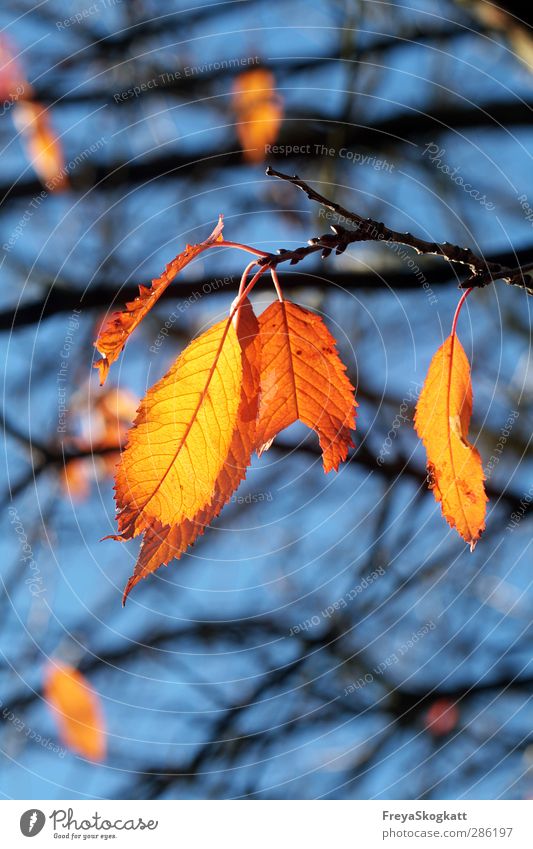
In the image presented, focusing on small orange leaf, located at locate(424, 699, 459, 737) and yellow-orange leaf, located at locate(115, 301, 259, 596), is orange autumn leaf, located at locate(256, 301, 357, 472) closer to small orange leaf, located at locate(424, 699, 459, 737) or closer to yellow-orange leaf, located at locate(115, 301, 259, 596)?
yellow-orange leaf, located at locate(115, 301, 259, 596)

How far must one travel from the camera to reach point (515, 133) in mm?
835

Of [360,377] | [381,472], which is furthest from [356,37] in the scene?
[381,472]

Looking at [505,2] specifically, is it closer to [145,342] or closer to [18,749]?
[145,342]

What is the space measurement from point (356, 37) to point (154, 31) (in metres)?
0.26

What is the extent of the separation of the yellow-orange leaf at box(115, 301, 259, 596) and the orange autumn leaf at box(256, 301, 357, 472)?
3cm

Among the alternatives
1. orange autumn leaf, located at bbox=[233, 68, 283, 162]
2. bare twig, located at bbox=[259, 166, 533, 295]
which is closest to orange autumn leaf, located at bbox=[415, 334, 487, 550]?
bare twig, located at bbox=[259, 166, 533, 295]

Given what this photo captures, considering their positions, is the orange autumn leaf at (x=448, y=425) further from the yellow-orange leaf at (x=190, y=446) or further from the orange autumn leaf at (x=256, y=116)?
the orange autumn leaf at (x=256, y=116)

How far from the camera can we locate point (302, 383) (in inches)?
12.4

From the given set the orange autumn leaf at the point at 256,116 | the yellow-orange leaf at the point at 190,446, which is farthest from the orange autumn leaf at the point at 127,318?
the orange autumn leaf at the point at 256,116

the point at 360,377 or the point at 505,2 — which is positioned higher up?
the point at 505,2

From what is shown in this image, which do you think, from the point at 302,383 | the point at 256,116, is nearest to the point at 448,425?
the point at 302,383

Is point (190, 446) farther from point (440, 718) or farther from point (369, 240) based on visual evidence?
point (440, 718)
